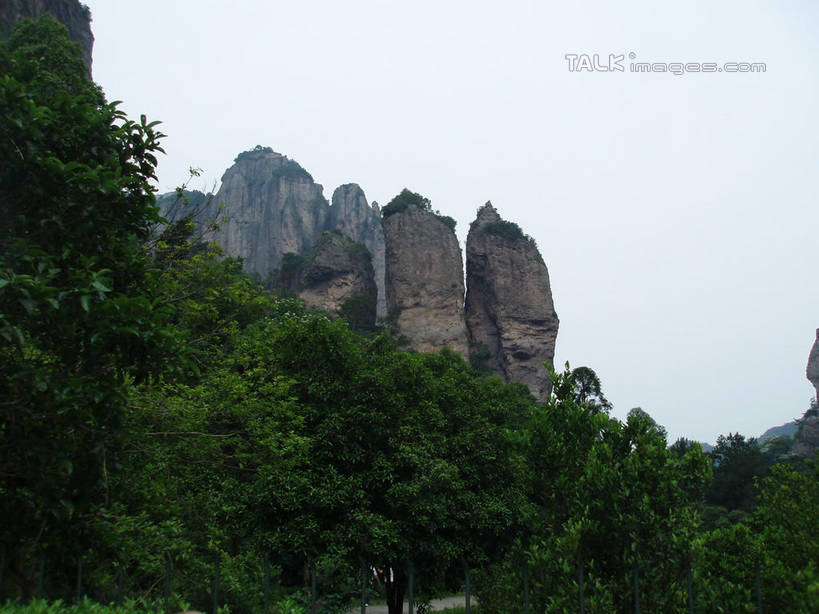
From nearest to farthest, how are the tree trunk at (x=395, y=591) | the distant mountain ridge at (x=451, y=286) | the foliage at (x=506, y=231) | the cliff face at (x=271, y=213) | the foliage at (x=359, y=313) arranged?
the tree trunk at (x=395, y=591), the distant mountain ridge at (x=451, y=286), the foliage at (x=359, y=313), the foliage at (x=506, y=231), the cliff face at (x=271, y=213)

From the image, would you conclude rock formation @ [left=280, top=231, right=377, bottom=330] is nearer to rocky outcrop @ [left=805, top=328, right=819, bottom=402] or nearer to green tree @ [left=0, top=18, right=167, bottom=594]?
green tree @ [left=0, top=18, right=167, bottom=594]

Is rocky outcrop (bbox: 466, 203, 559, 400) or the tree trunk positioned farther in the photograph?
rocky outcrop (bbox: 466, 203, 559, 400)

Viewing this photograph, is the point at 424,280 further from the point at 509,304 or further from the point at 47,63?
the point at 47,63

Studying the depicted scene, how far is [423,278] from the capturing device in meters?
65.8

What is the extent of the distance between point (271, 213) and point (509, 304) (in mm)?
63187

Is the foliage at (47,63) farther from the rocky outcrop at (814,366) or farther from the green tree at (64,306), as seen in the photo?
the rocky outcrop at (814,366)

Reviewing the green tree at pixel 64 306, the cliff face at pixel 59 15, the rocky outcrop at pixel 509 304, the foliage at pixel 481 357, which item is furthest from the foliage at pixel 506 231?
the green tree at pixel 64 306

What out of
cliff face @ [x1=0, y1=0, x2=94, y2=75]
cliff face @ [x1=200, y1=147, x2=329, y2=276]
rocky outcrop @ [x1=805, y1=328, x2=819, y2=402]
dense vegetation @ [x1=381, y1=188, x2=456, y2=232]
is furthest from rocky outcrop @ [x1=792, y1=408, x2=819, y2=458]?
cliff face @ [x1=200, y1=147, x2=329, y2=276]

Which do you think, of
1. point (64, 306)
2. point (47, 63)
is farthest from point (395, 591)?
point (47, 63)

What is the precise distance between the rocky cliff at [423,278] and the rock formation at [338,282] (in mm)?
3056

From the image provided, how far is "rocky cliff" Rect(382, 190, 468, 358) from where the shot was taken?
6362 cm

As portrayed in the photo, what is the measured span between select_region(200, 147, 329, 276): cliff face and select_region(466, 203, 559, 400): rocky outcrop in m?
48.4

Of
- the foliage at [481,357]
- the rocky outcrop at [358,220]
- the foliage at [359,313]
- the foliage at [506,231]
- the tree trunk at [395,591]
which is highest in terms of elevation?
the rocky outcrop at [358,220]

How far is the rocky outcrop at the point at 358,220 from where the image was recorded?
388 ft
